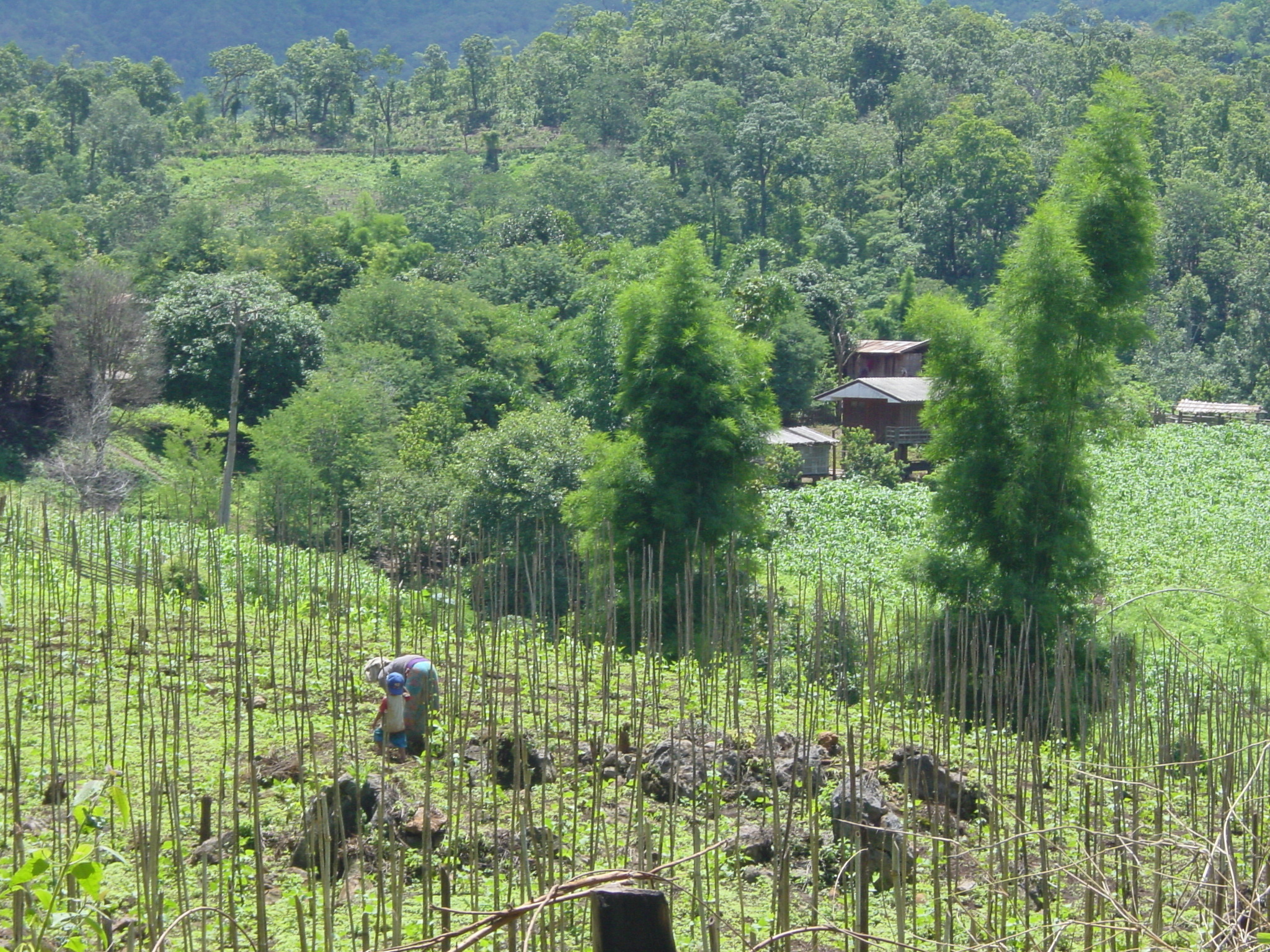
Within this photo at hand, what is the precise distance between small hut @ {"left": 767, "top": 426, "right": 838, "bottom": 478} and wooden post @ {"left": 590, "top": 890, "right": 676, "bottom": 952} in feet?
61.7

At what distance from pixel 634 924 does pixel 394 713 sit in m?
3.77

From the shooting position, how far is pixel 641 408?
33.9 ft

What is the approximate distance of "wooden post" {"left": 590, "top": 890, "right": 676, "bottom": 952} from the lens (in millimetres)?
1389

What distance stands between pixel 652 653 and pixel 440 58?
162ft

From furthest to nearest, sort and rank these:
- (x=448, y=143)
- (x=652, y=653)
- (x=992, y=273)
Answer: (x=448, y=143), (x=992, y=273), (x=652, y=653)

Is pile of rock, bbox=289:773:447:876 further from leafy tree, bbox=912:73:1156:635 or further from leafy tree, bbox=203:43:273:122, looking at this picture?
leafy tree, bbox=203:43:273:122

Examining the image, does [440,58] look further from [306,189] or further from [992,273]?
[992,273]

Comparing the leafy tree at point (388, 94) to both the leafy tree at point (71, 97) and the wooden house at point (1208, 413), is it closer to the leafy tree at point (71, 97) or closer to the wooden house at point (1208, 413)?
the leafy tree at point (71, 97)

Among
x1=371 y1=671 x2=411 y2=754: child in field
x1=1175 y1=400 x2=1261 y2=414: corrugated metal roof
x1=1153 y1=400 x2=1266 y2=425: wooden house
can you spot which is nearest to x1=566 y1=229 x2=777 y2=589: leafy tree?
x1=371 y1=671 x2=411 y2=754: child in field

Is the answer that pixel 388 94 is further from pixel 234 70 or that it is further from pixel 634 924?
pixel 634 924

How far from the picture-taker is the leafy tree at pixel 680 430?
33.3ft

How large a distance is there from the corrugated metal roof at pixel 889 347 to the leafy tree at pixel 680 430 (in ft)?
48.7

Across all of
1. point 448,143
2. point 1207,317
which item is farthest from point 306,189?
point 1207,317

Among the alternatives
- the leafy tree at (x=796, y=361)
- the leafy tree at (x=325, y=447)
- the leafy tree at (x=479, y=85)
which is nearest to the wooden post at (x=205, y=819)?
the leafy tree at (x=325, y=447)
